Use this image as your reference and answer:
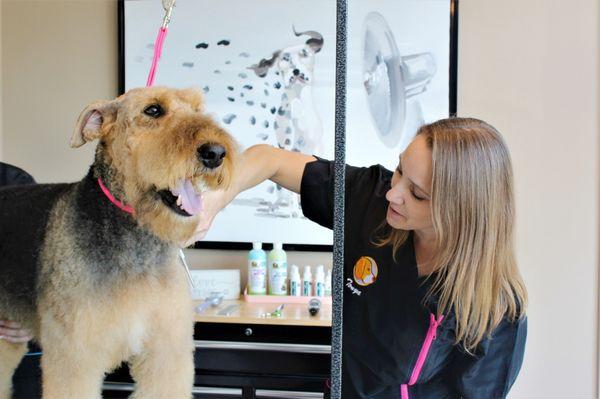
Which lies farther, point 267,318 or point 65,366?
point 267,318

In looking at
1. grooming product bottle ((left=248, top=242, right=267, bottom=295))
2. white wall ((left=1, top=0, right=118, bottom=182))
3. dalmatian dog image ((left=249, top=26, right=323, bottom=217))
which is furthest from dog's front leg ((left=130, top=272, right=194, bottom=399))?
white wall ((left=1, top=0, right=118, bottom=182))

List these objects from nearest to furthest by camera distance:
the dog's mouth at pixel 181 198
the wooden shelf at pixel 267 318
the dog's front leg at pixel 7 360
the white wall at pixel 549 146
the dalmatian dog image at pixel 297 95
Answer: the dog's mouth at pixel 181 198
the dog's front leg at pixel 7 360
the wooden shelf at pixel 267 318
the white wall at pixel 549 146
the dalmatian dog image at pixel 297 95

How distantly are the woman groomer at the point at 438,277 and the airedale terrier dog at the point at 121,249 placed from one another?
147 millimetres

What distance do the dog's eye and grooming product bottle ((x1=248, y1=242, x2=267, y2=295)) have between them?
4.53 ft

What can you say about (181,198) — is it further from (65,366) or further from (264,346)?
(264,346)

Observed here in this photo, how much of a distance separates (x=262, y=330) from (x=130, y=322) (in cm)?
119

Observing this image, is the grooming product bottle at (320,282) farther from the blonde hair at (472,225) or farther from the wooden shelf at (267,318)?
the blonde hair at (472,225)

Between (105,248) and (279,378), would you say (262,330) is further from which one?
(105,248)

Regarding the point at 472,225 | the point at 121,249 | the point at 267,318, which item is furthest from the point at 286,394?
the point at 121,249

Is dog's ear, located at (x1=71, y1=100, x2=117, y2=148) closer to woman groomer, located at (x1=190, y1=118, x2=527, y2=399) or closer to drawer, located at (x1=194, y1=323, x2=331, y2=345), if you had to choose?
woman groomer, located at (x1=190, y1=118, x2=527, y2=399)

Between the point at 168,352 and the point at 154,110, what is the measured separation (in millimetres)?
415

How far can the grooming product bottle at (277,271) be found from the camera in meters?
2.18

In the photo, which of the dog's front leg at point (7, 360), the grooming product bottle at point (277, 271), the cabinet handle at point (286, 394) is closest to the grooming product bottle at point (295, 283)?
the grooming product bottle at point (277, 271)

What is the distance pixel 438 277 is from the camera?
104 cm
